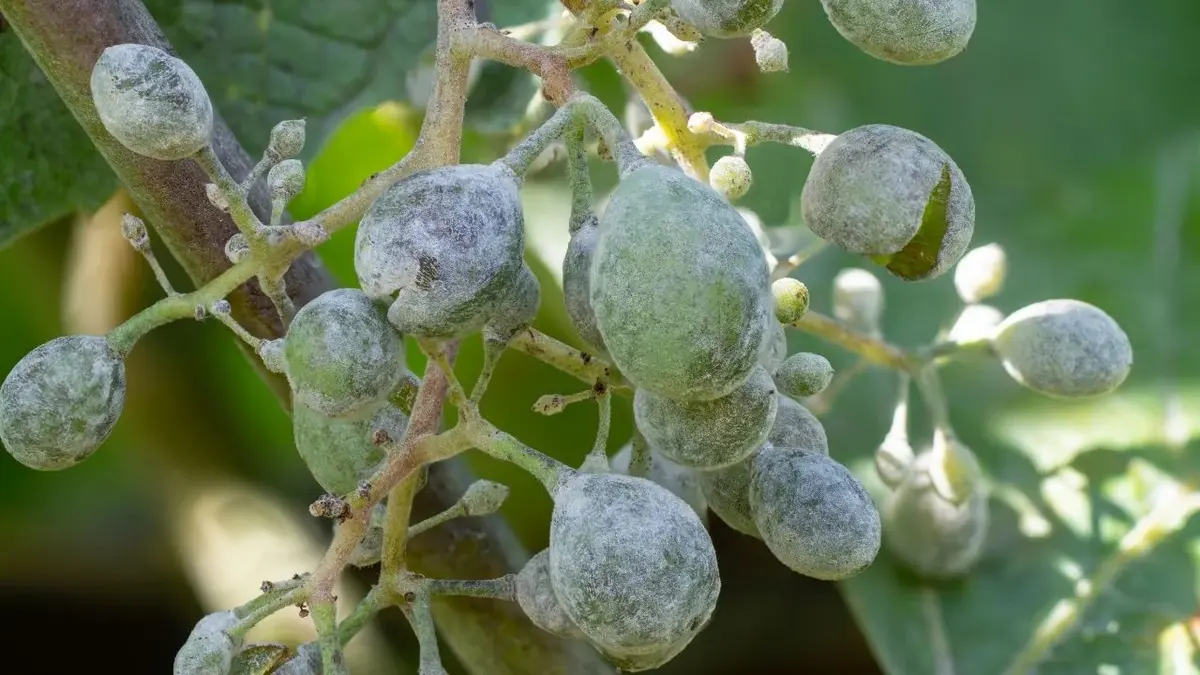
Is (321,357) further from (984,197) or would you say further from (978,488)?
(984,197)

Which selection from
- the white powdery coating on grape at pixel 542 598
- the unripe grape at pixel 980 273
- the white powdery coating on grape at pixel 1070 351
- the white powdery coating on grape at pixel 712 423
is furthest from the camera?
the unripe grape at pixel 980 273

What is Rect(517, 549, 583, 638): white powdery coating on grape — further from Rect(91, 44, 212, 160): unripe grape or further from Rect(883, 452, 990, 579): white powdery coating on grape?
Rect(883, 452, 990, 579): white powdery coating on grape

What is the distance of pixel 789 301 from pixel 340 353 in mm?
237

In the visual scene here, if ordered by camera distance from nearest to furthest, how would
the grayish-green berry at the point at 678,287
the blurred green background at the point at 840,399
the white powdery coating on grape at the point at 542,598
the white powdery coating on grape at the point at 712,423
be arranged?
the grayish-green berry at the point at 678,287 → the white powdery coating on grape at the point at 712,423 → the white powdery coating on grape at the point at 542,598 → the blurred green background at the point at 840,399

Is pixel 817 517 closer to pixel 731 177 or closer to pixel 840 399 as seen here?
pixel 731 177

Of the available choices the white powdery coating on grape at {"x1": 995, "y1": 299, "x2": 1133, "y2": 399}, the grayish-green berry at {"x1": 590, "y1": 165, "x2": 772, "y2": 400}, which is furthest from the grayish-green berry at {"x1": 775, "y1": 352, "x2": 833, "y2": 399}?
the white powdery coating on grape at {"x1": 995, "y1": 299, "x2": 1133, "y2": 399}

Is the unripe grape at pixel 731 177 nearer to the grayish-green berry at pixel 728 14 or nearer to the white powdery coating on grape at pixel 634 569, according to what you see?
the grayish-green berry at pixel 728 14

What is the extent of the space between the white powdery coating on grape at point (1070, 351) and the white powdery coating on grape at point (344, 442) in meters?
0.47

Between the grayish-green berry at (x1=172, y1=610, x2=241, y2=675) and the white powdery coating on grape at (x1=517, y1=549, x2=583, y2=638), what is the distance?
17cm

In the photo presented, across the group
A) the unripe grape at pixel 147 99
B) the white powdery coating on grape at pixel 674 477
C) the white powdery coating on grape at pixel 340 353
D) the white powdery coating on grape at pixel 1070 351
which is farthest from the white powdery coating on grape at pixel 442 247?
the white powdery coating on grape at pixel 1070 351

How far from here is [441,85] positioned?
0.67 m

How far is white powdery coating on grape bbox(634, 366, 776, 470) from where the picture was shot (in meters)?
0.60

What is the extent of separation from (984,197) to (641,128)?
0.79 metres

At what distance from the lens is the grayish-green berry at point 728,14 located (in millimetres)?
617
